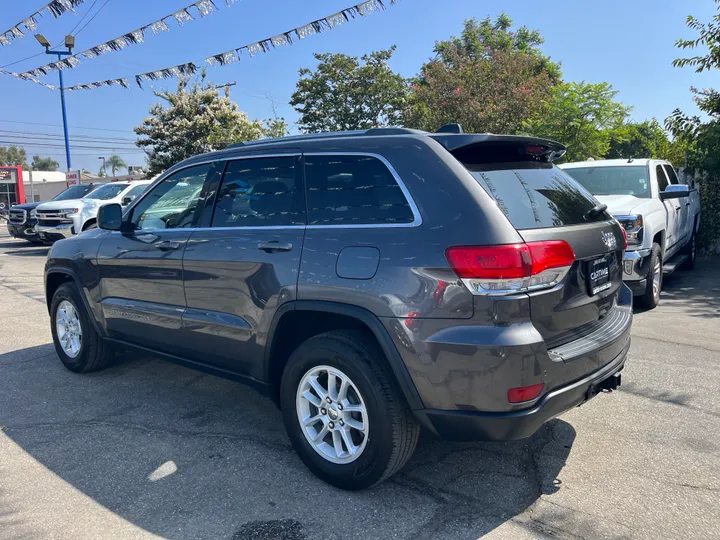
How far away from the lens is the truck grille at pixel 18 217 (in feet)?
52.2

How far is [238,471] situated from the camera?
338 centimetres

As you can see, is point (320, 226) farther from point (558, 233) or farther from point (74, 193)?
point (74, 193)

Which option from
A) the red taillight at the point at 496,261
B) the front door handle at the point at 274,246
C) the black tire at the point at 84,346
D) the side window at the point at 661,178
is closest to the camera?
the red taillight at the point at 496,261

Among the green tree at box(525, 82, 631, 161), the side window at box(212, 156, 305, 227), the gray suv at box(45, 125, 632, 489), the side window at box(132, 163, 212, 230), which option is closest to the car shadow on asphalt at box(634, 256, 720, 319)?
the green tree at box(525, 82, 631, 161)

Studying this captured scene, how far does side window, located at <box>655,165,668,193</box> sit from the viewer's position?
26.7ft

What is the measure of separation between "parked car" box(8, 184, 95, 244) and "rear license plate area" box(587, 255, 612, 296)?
15.6m

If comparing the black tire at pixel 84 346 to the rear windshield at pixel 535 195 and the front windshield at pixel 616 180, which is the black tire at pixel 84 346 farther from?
the front windshield at pixel 616 180

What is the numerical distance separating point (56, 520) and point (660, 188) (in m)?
7.99

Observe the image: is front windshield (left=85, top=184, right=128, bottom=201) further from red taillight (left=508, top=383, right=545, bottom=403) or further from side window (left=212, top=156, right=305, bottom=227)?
red taillight (left=508, top=383, right=545, bottom=403)

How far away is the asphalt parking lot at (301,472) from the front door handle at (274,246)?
127 cm

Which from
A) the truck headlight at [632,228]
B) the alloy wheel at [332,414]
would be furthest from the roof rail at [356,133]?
the truck headlight at [632,228]

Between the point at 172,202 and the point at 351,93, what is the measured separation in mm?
24298

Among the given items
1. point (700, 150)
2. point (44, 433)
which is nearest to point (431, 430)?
point (44, 433)

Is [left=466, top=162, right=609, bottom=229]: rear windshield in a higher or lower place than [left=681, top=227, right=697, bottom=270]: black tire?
higher
